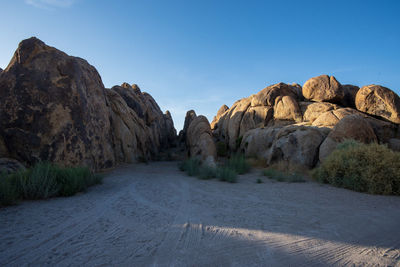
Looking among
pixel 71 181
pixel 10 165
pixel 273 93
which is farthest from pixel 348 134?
pixel 10 165

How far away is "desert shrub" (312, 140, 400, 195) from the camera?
6172 millimetres

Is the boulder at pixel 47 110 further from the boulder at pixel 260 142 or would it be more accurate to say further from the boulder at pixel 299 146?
the boulder at pixel 260 142

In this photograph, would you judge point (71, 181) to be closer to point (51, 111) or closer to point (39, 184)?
point (39, 184)

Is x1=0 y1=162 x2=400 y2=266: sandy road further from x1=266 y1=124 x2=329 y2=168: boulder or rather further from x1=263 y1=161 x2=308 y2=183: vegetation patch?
x1=266 y1=124 x2=329 y2=168: boulder

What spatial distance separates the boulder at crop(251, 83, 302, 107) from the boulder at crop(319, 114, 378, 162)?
8.73 meters

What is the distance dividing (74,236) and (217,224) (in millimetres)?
2145

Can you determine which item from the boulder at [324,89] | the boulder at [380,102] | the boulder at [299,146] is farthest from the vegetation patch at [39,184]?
the boulder at [324,89]

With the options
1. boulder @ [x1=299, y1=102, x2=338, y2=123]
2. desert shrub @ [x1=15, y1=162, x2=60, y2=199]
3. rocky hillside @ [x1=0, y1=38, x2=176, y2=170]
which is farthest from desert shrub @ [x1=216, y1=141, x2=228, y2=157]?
desert shrub @ [x1=15, y1=162, x2=60, y2=199]

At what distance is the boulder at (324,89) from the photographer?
1542cm

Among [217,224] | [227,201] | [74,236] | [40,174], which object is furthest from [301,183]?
[40,174]

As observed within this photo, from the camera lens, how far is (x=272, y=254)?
103 inches

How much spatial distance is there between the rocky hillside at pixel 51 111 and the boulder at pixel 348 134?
1009 cm

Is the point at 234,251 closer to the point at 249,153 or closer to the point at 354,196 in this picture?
the point at 354,196

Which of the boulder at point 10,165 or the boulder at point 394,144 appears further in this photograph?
the boulder at point 394,144
